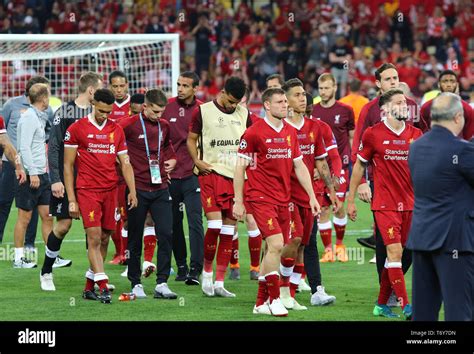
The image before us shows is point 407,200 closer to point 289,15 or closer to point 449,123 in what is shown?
point 449,123

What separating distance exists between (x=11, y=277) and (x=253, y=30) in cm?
1760

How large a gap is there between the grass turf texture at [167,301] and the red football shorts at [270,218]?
78 centimetres

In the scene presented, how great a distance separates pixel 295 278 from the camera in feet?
36.7

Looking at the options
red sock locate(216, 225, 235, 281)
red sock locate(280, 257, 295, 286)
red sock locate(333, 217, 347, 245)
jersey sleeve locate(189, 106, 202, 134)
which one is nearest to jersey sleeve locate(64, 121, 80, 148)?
jersey sleeve locate(189, 106, 202, 134)

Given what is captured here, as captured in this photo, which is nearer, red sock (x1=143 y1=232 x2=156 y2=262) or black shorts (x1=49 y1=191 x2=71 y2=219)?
black shorts (x1=49 y1=191 x2=71 y2=219)

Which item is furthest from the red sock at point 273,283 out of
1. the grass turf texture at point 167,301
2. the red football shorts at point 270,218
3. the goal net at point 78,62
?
the goal net at point 78,62

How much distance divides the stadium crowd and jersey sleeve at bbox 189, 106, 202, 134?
15.0m

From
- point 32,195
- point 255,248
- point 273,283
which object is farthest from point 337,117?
point 273,283

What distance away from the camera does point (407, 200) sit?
Result: 411 inches

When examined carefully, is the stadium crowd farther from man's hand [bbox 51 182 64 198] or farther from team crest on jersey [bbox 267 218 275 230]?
team crest on jersey [bbox 267 218 275 230]

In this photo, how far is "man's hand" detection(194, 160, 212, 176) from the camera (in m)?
11.8

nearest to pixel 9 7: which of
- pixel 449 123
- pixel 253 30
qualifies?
pixel 253 30

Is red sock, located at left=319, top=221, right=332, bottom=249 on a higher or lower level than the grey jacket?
lower

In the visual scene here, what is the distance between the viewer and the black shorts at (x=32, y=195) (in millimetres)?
13922
